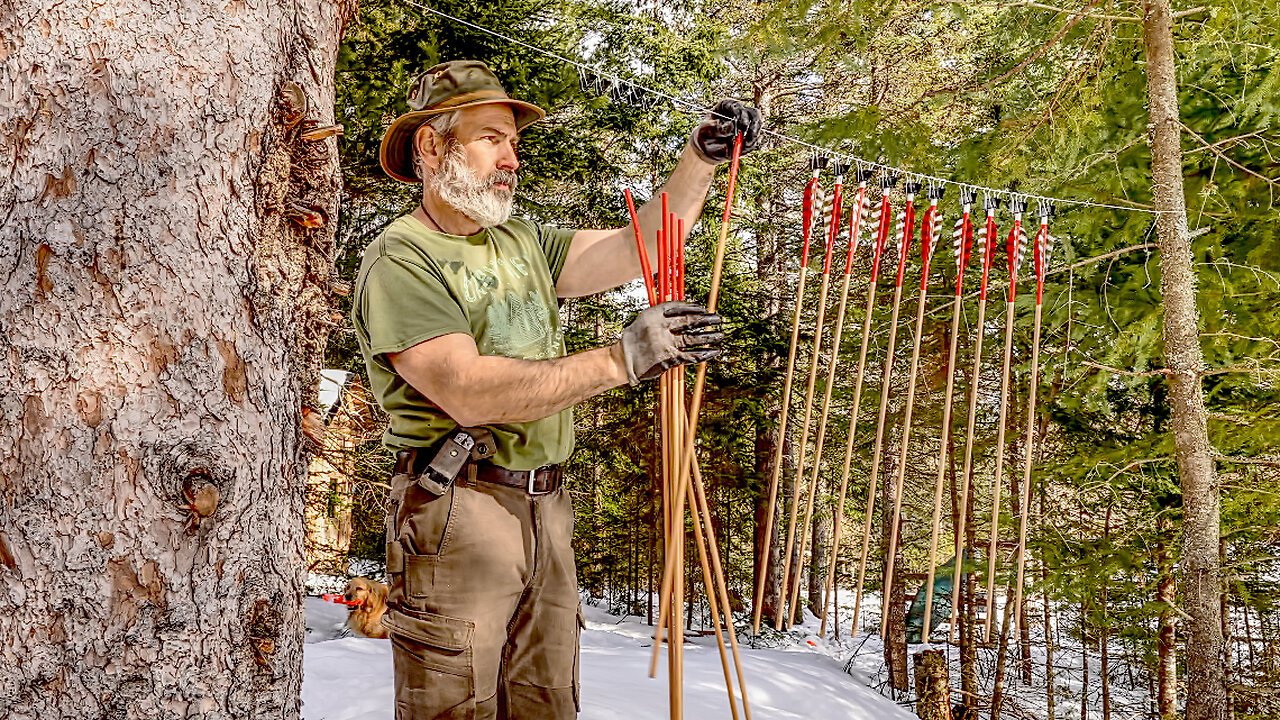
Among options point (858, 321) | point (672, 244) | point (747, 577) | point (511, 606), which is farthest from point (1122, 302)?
point (747, 577)

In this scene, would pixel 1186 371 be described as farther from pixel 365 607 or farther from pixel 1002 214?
pixel 365 607

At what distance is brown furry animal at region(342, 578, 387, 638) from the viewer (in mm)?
6359

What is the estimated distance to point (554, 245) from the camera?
2.24 metres

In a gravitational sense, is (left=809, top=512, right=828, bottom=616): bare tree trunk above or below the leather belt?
below

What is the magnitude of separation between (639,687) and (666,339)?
2883mm

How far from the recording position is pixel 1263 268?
4156 mm

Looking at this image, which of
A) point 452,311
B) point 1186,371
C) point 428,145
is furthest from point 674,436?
point 1186,371

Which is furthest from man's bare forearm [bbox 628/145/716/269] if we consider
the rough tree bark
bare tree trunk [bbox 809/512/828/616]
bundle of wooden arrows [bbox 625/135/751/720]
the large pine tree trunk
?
bare tree trunk [bbox 809/512/828/616]

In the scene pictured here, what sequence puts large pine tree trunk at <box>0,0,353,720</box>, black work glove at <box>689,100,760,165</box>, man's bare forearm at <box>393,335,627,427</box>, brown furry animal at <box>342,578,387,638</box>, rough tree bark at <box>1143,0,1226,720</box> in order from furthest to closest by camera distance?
brown furry animal at <box>342,578,387,638</box> < rough tree bark at <box>1143,0,1226,720</box> < black work glove at <box>689,100,760,165</box> < man's bare forearm at <box>393,335,627,427</box> < large pine tree trunk at <box>0,0,353,720</box>

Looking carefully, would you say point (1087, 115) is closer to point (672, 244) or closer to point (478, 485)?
point (672, 244)

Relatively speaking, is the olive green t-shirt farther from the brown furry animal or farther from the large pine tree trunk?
the brown furry animal

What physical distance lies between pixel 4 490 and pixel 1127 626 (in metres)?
6.00

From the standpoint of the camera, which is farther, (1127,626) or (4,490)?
(1127,626)

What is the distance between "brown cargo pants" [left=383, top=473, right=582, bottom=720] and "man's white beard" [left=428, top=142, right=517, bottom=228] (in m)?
0.58
